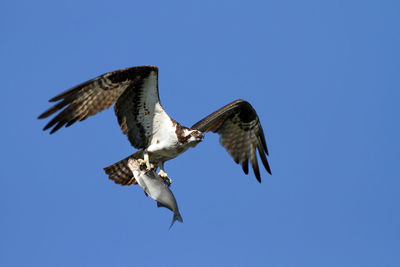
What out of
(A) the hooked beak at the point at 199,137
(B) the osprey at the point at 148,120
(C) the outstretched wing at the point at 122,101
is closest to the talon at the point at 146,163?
(B) the osprey at the point at 148,120

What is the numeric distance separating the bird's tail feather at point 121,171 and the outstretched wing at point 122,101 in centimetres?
39

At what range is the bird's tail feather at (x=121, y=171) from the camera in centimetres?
1138

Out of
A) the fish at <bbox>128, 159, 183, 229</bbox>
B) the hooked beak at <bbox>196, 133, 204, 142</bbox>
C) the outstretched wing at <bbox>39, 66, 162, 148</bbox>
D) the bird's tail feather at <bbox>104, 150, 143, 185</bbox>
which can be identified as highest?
the outstretched wing at <bbox>39, 66, 162, 148</bbox>

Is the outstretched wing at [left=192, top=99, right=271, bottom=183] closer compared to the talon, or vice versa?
the talon

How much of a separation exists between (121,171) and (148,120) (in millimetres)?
1128

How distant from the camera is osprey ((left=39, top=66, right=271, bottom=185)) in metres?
9.94

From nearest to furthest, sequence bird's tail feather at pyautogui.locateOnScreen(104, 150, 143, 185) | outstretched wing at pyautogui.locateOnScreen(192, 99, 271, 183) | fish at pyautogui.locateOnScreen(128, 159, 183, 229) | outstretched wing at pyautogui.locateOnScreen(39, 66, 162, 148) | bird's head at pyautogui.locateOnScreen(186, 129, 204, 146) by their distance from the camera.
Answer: fish at pyautogui.locateOnScreen(128, 159, 183, 229) < outstretched wing at pyautogui.locateOnScreen(39, 66, 162, 148) < bird's head at pyautogui.locateOnScreen(186, 129, 204, 146) < bird's tail feather at pyautogui.locateOnScreen(104, 150, 143, 185) < outstretched wing at pyautogui.locateOnScreen(192, 99, 271, 183)

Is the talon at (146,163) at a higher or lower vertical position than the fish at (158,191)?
higher

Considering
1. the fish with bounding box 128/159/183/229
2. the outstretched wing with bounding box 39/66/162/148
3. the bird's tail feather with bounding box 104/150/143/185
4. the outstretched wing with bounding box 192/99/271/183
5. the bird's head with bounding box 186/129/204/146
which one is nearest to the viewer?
the fish with bounding box 128/159/183/229

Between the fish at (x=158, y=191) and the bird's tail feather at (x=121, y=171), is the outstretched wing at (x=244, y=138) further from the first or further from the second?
the fish at (x=158, y=191)

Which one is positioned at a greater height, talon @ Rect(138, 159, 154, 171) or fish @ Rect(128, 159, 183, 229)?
talon @ Rect(138, 159, 154, 171)

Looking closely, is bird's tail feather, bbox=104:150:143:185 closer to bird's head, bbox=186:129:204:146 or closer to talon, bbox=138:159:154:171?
talon, bbox=138:159:154:171

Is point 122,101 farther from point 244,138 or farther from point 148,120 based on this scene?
point 244,138

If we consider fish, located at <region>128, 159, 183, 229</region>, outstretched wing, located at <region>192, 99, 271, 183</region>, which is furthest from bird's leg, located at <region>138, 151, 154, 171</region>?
outstretched wing, located at <region>192, 99, 271, 183</region>
